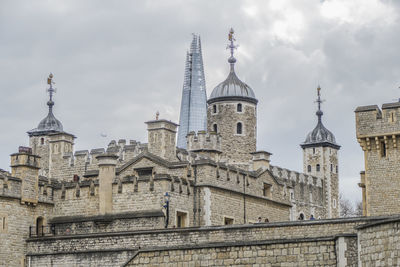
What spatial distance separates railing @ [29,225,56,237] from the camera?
119 ft

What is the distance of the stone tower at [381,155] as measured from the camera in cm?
3547

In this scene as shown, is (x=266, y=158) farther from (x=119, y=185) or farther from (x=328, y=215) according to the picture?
(x=328, y=215)

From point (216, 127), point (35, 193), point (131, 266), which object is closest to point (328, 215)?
point (216, 127)

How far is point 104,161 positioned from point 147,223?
12.3ft

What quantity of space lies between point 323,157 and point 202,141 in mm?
20882

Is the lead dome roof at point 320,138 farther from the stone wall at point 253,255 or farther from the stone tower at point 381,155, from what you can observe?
the stone wall at point 253,255

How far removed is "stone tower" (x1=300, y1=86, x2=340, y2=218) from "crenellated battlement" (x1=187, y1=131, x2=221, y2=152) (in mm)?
18489

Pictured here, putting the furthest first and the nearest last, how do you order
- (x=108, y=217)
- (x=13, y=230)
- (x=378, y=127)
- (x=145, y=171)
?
(x=145, y=171) → (x=108, y=217) → (x=378, y=127) → (x=13, y=230)

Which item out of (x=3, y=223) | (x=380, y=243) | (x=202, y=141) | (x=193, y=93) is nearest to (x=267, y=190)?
(x=3, y=223)

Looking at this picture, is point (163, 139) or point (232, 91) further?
point (232, 91)

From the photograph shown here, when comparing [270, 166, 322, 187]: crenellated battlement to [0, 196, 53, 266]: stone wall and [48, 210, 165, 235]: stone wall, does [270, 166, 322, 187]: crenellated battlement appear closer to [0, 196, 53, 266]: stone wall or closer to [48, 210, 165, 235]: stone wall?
[48, 210, 165, 235]: stone wall

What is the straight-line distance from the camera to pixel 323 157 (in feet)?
243

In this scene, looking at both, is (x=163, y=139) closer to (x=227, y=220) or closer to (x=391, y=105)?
(x=227, y=220)

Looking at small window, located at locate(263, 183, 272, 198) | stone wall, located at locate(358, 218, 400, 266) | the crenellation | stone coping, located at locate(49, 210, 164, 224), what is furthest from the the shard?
stone wall, located at locate(358, 218, 400, 266)
